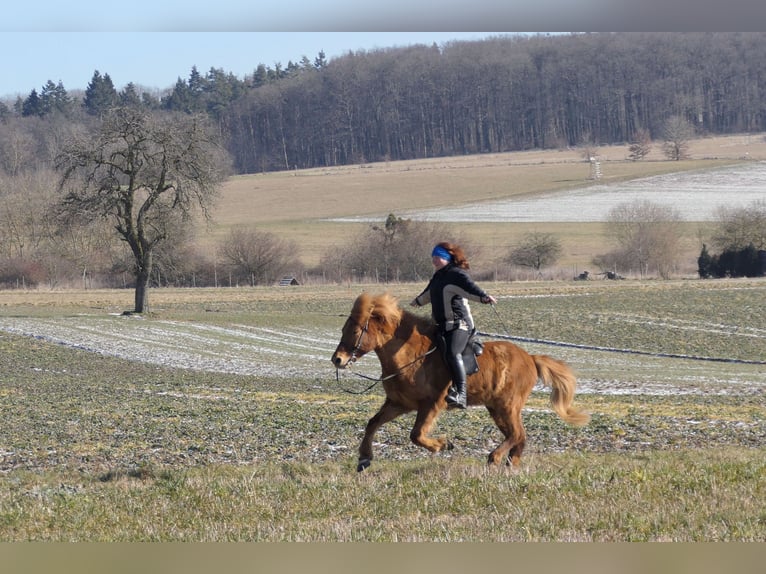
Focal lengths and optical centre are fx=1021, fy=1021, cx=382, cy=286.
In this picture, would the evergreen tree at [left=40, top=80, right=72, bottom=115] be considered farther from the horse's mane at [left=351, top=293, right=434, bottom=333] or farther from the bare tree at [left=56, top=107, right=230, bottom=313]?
the horse's mane at [left=351, top=293, right=434, bottom=333]

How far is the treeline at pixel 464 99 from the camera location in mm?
77250

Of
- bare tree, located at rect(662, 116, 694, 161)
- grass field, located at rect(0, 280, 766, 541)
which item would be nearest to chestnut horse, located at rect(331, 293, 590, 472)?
grass field, located at rect(0, 280, 766, 541)

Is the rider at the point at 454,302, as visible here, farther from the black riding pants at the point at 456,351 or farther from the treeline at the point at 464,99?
the treeline at the point at 464,99

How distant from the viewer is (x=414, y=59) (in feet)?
230

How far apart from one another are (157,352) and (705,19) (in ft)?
92.6

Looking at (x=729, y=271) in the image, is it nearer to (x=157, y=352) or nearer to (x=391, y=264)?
(x=391, y=264)

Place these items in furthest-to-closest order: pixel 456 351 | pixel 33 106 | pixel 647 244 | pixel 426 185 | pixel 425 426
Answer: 1. pixel 426 185
2. pixel 33 106
3. pixel 647 244
4. pixel 425 426
5. pixel 456 351

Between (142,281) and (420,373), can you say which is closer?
(420,373)

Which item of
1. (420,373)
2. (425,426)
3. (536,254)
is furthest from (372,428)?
(536,254)

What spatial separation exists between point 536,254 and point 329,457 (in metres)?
62.7

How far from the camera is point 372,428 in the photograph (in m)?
9.78

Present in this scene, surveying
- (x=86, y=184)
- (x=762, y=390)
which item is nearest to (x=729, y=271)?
(x=86, y=184)

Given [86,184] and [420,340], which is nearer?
[420,340]

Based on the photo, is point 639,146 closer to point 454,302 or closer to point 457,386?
point 454,302
